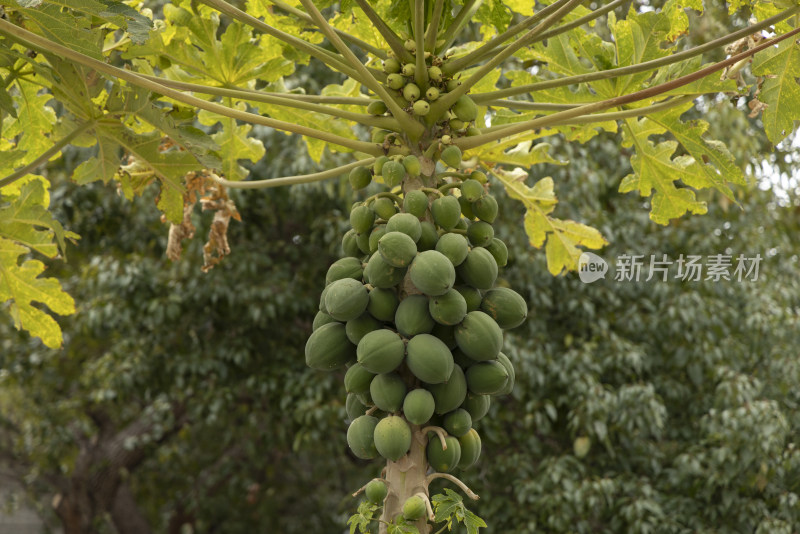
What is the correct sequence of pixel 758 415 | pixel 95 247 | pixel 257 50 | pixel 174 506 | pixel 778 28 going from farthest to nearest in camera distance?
pixel 174 506
pixel 95 247
pixel 758 415
pixel 257 50
pixel 778 28

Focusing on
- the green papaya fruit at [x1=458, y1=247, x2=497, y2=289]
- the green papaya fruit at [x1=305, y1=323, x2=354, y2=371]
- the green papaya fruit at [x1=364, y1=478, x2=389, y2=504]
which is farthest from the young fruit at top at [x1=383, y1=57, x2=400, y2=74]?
the green papaya fruit at [x1=364, y1=478, x2=389, y2=504]

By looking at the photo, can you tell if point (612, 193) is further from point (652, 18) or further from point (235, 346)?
point (652, 18)

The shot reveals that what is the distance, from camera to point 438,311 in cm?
131

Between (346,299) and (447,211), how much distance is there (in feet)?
0.79

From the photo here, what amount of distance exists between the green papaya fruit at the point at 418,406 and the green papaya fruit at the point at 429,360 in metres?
0.03

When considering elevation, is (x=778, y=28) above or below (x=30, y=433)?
above

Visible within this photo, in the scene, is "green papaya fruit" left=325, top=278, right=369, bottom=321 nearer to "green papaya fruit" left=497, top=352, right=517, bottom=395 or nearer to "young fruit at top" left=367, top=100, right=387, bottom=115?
"green papaya fruit" left=497, top=352, right=517, bottom=395

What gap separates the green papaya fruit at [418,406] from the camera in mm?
1269

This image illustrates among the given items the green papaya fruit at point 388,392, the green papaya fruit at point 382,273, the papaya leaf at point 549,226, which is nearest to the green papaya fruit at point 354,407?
the green papaya fruit at point 388,392

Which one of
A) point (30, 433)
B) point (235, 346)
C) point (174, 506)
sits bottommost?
point (174, 506)

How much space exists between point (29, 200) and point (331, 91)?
0.86 m

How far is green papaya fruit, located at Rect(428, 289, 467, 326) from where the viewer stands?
4.27 ft

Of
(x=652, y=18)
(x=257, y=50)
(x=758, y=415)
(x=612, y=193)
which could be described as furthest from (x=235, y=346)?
(x=652, y=18)

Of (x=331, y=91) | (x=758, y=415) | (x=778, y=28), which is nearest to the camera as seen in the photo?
(x=778, y=28)
